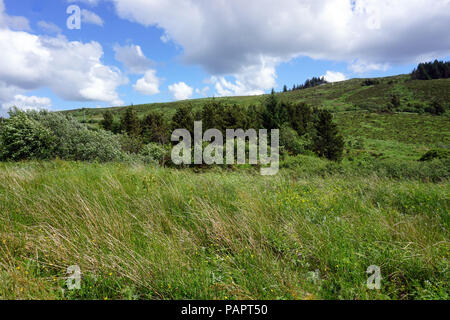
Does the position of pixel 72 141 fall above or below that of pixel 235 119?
below

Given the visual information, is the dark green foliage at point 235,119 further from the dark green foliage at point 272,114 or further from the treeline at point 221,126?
the dark green foliage at point 272,114

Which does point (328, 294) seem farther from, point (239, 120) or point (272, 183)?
point (239, 120)

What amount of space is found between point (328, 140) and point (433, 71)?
133 metres

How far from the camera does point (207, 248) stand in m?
2.63

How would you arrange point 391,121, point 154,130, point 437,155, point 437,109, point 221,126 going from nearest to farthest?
point 437,155 → point 154,130 → point 221,126 → point 391,121 → point 437,109

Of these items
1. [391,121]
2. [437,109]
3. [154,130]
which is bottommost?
[154,130]

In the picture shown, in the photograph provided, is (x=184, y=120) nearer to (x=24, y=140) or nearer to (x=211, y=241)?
(x=24, y=140)

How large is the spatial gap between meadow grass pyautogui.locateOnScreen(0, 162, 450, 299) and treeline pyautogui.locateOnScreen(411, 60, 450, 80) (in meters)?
165

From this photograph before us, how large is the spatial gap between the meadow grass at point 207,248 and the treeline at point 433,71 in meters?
165

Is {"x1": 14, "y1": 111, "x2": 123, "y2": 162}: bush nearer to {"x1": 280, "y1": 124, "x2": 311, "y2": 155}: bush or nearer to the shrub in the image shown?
the shrub

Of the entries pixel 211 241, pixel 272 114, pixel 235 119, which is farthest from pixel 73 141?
pixel 272 114

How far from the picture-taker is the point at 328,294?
192 cm

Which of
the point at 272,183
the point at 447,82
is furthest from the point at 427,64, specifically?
the point at 272,183
